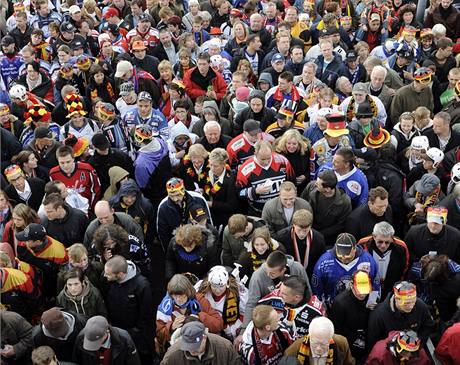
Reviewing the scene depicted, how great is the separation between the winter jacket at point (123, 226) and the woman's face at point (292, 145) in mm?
1976

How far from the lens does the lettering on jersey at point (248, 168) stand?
289 inches

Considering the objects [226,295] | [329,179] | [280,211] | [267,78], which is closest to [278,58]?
[267,78]

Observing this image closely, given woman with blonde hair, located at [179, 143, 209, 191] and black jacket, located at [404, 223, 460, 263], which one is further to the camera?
woman with blonde hair, located at [179, 143, 209, 191]

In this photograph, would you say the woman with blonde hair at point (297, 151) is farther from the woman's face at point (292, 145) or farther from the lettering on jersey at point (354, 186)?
the lettering on jersey at point (354, 186)

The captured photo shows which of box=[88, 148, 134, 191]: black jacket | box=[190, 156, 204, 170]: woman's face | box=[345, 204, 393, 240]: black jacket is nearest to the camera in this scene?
box=[345, 204, 393, 240]: black jacket

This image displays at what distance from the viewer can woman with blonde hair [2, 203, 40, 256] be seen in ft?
21.5

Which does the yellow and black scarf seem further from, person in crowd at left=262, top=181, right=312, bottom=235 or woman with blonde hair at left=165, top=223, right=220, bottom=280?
person in crowd at left=262, top=181, right=312, bottom=235

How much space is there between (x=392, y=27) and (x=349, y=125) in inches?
167

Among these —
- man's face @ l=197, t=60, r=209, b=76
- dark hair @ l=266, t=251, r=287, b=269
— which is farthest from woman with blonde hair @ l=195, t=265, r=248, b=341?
man's face @ l=197, t=60, r=209, b=76

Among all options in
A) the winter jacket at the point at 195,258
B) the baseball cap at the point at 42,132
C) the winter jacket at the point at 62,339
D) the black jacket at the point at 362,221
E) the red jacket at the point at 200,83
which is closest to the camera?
the winter jacket at the point at 62,339

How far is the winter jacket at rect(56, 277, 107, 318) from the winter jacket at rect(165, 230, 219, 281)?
0.78 metres

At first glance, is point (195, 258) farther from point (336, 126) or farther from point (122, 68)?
point (122, 68)

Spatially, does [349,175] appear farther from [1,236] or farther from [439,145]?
[1,236]

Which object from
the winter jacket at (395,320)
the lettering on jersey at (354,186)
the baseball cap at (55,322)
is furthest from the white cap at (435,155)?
the baseball cap at (55,322)
